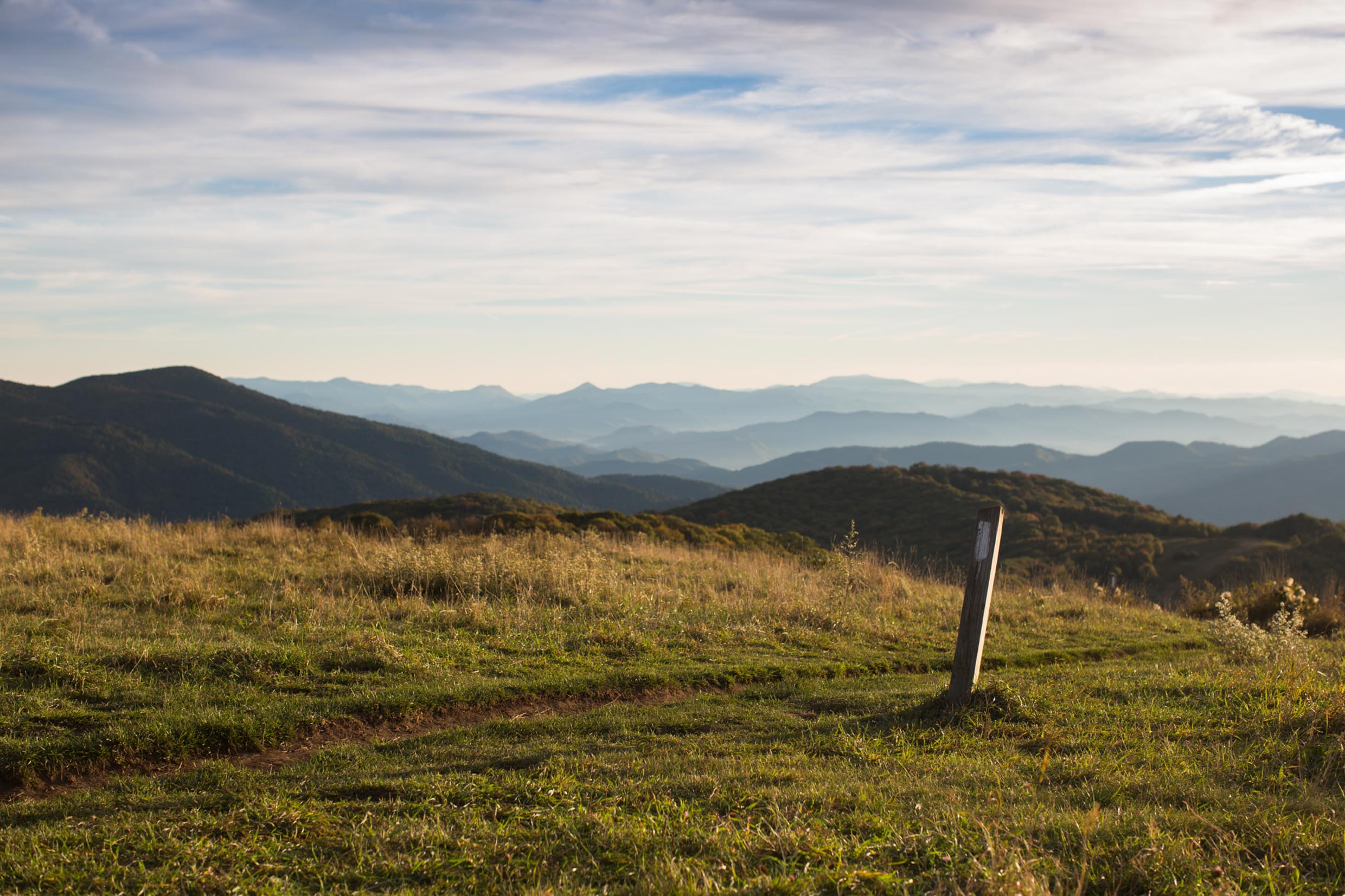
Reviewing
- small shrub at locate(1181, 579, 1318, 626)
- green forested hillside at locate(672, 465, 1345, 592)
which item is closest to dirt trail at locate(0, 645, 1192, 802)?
small shrub at locate(1181, 579, 1318, 626)

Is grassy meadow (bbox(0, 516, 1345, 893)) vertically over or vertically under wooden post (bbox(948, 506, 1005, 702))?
under

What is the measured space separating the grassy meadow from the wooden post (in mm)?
286

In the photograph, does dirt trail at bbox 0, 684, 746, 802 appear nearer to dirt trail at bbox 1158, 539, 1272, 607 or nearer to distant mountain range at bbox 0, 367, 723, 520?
dirt trail at bbox 1158, 539, 1272, 607

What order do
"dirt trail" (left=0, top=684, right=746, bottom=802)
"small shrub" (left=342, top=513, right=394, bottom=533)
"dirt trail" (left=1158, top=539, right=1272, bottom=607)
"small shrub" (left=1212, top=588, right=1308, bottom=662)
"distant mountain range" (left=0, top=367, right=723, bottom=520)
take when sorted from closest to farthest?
"dirt trail" (left=0, top=684, right=746, bottom=802) → "small shrub" (left=1212, top=588, right=1308, bottom=662) → "small shrub" (left=342, top=513, right=394, bottom=533) → "dirt trail" (left=1158, top=539, right=1272, bottom=607) → "distant mountain range" (left=0, top=367, right=723, bottom=520)

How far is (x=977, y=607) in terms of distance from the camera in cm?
710

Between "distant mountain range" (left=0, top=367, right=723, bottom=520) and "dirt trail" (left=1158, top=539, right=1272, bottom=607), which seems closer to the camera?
"dirt trail" (left=1158, top=539, right=1272, bottom=607)

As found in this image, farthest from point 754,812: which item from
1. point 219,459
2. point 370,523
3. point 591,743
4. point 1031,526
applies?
point 219,459

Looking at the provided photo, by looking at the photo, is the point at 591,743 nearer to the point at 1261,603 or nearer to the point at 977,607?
the point at 977,607

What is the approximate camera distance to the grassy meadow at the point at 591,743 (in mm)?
3834

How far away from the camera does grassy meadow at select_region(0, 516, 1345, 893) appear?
12.6 feet

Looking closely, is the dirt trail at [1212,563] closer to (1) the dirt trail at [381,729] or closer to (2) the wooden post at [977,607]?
(2) the wooden post at [977,607]

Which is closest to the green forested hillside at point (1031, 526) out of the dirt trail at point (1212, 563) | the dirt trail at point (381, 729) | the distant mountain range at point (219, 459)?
the dirt trail at point (1212, 563)

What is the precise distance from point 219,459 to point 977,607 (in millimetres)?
125369

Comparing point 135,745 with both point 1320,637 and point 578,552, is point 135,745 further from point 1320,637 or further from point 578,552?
point 1320,637
